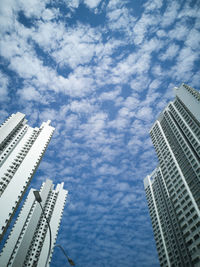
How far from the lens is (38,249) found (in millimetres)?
65750

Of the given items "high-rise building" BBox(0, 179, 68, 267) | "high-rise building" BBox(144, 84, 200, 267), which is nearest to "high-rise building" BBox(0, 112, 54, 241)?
Answer: "high-rise building" BBox(0, 179, 68, 267)

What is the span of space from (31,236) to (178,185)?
55.8 meters

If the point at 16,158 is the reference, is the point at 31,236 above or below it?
below

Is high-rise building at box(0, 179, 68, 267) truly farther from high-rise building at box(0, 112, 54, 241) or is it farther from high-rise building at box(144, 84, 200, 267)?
high-rise building at box(144, 84, 200, 267)

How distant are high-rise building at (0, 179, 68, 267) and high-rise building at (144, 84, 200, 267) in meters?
42.9

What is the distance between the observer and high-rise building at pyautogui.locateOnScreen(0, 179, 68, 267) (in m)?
62.0

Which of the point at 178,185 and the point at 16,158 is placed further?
the point at 16,158

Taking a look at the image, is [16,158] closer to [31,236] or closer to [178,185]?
[31,236]

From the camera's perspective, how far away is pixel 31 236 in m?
64.5

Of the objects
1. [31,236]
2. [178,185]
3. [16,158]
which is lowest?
[31,236]

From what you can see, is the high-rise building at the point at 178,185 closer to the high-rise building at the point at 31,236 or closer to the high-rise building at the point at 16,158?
the high-rise building at the point at 31,236

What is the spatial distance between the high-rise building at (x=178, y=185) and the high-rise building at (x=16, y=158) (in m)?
44.8

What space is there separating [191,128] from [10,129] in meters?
63.4

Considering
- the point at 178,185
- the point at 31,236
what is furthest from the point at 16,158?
the point at 178,185
